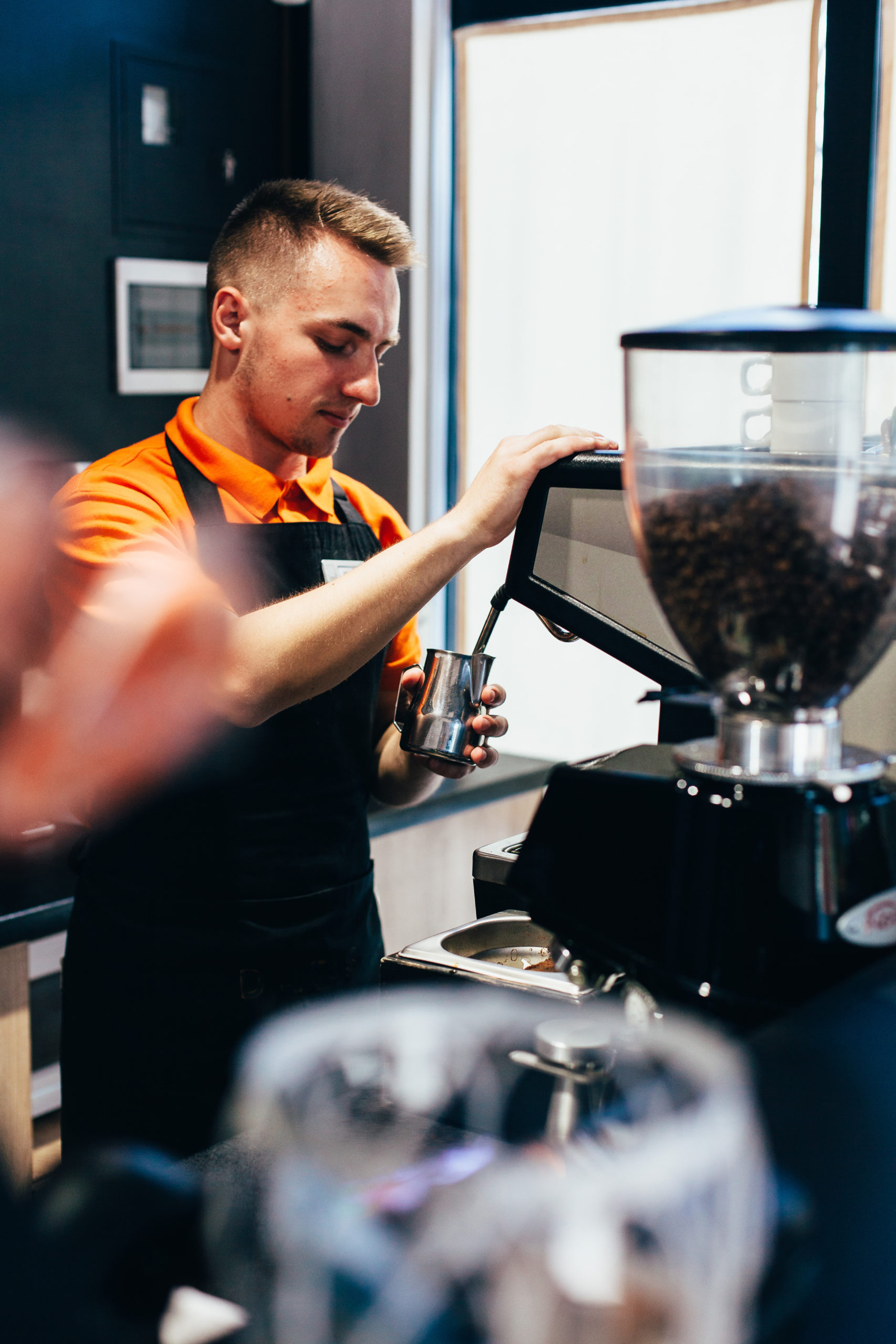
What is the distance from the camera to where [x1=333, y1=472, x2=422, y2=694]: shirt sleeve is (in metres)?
1.80

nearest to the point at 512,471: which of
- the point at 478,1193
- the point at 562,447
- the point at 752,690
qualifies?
the point at 562,447

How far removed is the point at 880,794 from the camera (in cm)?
72

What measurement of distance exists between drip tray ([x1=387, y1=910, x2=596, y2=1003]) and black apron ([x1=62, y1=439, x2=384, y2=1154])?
0.38 metres

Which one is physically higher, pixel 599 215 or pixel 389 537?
pixel 599 215

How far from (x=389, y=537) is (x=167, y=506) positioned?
16.9 inches

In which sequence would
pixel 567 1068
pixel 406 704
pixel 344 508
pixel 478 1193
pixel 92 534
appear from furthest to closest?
pixel 344 508 → pixel 406 704 → pixel 92 534 → pixel 567 1068 → pixel 478 1193

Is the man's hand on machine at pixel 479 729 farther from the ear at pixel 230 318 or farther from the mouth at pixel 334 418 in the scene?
the ear at pixel 230 318

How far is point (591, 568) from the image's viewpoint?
1.15 metres

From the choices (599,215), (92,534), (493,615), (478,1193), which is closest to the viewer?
(478,1193)

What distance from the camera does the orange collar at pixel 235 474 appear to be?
64.2 inches

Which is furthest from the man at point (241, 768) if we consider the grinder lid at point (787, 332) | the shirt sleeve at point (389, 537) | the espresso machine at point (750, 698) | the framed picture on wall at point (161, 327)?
the framed picture on wall at point (161, 327)

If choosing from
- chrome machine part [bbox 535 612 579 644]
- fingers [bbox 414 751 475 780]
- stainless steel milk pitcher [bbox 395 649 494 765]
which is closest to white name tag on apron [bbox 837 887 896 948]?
chrome machine part [bbox 535 612 579 644]

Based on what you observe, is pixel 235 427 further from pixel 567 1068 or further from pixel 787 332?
pixel 567 1068

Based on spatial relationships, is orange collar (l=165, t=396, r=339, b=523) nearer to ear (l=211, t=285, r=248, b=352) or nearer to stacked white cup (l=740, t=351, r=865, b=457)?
ear (l=211, t=285, r=248, b=352)
